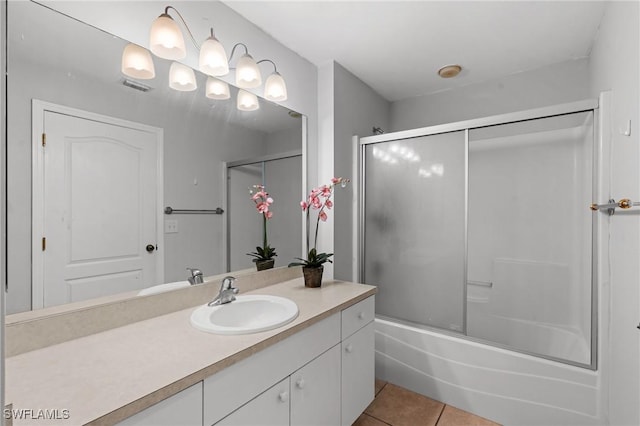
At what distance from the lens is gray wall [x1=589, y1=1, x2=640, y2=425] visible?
1.25 meters

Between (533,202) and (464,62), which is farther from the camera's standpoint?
(464,62)

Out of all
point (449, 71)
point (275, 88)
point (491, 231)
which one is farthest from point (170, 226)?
point (491, 231)

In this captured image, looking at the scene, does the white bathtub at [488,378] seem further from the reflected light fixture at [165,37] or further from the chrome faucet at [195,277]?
the reflected light fixture at [165,37]

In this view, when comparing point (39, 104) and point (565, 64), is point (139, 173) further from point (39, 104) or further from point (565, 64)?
point (565, 64)

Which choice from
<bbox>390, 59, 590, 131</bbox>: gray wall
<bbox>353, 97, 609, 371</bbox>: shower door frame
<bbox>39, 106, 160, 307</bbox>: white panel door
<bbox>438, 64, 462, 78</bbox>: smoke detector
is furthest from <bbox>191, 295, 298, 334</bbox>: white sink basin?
<bbox>390, 59, 590, 131</bbox>: gray wall

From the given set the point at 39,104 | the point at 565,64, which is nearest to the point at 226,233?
the point at 39,104

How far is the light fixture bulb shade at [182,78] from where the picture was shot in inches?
59.2

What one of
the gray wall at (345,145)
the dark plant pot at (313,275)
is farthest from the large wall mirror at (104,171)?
the gray wall at (345,145)

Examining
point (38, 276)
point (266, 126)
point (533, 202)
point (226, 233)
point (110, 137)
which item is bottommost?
point (38, 276)

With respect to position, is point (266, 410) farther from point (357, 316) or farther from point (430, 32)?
point (430, 32)

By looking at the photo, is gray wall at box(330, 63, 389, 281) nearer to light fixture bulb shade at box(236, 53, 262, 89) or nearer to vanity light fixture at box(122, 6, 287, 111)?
vanity light fixture at box(122, 6, 287, 111)

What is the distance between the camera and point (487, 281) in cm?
256

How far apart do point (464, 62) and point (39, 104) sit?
2.46 meters

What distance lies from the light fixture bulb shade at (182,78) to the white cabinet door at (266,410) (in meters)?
1.40
